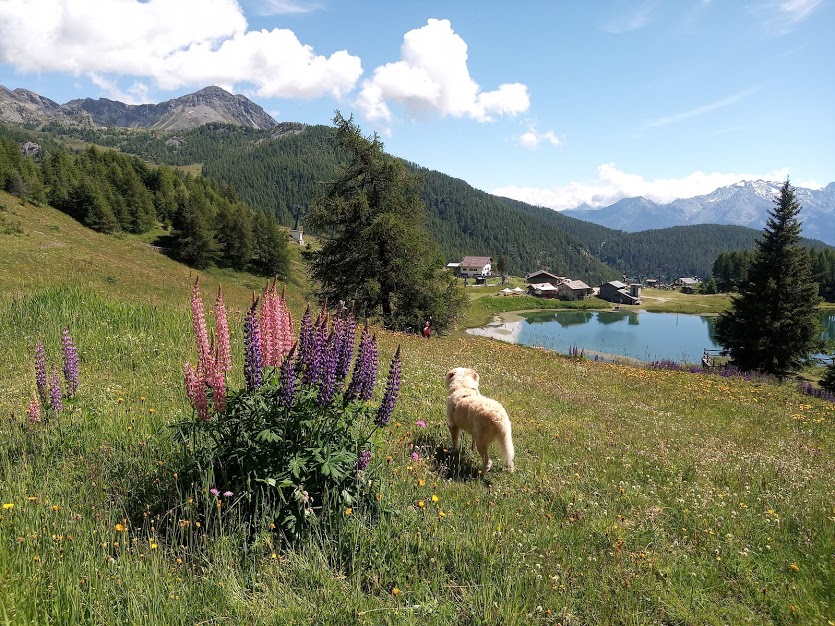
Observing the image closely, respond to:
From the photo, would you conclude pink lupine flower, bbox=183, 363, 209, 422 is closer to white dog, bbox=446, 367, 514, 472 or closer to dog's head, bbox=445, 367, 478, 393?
white dog, bbox=446, 367, 514, 472

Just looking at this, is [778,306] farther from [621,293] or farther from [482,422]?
[621,293]

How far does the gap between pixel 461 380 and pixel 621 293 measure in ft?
529

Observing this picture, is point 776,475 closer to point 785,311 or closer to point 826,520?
point 826,520

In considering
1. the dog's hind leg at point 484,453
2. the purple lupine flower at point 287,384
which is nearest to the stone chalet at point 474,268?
the dog's hind leg at point 484,453

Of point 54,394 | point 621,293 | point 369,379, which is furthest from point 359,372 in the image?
point 621,293

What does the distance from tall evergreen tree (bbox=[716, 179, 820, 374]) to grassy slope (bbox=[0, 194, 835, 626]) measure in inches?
983

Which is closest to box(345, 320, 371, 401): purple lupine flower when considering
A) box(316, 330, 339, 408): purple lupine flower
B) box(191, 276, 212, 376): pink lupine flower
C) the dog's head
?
box(316, 330, 339, 408): purple lupine flower

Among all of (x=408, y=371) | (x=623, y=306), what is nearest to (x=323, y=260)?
(x=408, y=371)

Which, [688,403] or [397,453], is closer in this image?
[397,453]

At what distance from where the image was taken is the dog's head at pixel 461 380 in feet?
28.0

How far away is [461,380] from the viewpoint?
28.8 ft

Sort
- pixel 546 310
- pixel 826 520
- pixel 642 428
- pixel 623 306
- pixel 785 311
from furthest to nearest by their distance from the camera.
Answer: pixel 623 306
pixel 546 310
pixel 785 311
pixel 642 428
pixel 826 520

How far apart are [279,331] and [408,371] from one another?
8048 millimetres

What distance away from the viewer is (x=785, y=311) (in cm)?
2997
